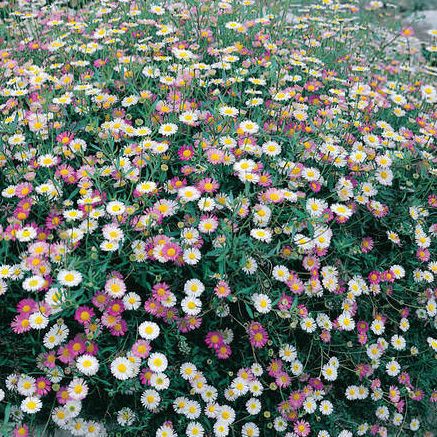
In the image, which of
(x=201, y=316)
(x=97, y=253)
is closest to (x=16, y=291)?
(x=97, y=253)

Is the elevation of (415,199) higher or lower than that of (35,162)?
lower

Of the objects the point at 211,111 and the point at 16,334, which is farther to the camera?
the point at 211,111

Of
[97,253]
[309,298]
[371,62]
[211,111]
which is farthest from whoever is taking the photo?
[371,62]

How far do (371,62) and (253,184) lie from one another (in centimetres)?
180

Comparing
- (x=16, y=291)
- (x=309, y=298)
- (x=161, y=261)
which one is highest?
(x=161, y=261)

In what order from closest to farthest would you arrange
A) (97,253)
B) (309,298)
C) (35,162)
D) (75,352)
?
(75,352)
(97,253)
(309,298)
(35,162)

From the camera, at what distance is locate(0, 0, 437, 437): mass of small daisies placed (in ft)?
6.28

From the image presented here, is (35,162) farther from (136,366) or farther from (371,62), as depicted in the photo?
(371,62)

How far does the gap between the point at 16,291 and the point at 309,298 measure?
1103mm

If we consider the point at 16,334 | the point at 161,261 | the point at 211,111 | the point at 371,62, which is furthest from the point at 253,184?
the point at 371,62

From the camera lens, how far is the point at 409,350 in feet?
7.82

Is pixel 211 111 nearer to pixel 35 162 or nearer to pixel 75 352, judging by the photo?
pixel 35 162

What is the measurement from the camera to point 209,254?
6.52ft

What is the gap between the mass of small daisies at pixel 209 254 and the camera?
1.91 metres
